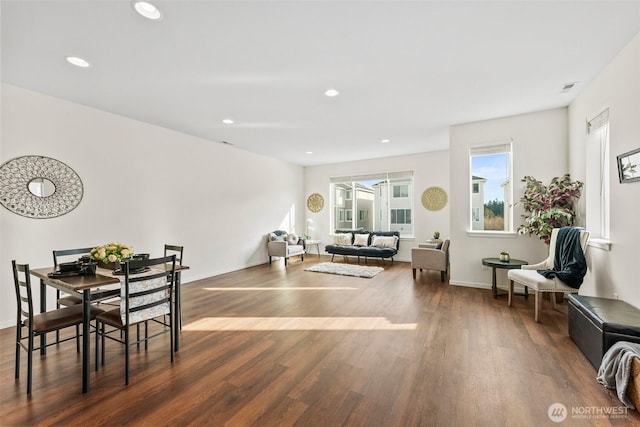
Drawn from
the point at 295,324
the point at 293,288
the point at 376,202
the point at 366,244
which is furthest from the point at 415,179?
the point at 295,324

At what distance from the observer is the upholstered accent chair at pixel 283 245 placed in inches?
269

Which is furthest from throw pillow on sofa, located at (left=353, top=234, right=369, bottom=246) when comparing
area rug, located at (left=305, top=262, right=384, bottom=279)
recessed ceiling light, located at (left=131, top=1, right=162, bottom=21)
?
recessed ceiling light, located at (left=131, top=1, right=162, bottom=21)

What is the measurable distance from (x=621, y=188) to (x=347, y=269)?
14.7 ft

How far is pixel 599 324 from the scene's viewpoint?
217 cm

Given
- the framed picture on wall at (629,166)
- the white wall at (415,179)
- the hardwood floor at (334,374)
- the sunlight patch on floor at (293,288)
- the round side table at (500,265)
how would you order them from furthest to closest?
the white wall at (415,179) < the sunlight patch on floor at (293,288) < the round side table at (500,265) < the framed picture on wall at (629,166) < the hardwood floor at (334,374)

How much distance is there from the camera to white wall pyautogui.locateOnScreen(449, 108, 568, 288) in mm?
4164

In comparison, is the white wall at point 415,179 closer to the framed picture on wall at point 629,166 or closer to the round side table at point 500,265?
the round side table at point 500,265

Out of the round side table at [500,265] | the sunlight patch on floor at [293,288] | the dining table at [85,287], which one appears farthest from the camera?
the sunlight patch on floor at [293,288]

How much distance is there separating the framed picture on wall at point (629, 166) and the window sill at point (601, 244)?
0.72 metres

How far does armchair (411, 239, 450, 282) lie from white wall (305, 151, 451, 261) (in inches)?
68.9

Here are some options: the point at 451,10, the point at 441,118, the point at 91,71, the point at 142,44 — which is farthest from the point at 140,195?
the point at 441,118

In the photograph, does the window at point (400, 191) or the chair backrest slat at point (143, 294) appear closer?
the chair backrest slat at point (143, 294)

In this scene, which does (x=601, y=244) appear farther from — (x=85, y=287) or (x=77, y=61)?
(x=77, y=61)

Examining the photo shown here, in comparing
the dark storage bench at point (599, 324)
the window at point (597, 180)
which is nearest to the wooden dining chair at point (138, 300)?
the dark storage bench at point (599, 324)
